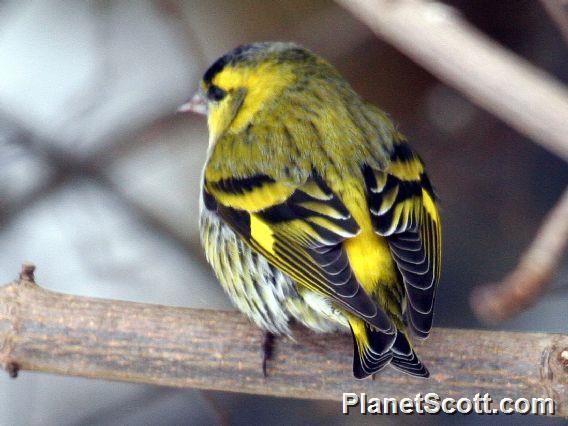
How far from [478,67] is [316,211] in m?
1.07

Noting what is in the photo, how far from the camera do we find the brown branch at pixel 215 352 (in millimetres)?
2764

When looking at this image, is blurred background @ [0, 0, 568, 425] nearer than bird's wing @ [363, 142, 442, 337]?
No

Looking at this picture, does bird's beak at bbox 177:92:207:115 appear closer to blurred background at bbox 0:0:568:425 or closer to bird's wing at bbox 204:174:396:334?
bird's wing at bbox 204:174:396:334

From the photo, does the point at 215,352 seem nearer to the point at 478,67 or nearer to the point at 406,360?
the point at 406,360

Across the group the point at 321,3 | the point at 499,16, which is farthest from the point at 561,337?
the point at 321,3

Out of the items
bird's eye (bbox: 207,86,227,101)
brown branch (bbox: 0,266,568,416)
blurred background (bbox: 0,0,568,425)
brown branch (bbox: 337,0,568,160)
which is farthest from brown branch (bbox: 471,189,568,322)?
blurred background (bbox: 0,0,568,425)

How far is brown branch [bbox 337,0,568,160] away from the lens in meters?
1.66

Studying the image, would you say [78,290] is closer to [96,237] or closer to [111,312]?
[96,237]

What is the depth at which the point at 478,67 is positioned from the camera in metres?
1.81

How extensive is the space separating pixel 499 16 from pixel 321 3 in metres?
0.90

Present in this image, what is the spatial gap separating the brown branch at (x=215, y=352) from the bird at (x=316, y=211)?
0.08 m

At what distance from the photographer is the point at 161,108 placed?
4.87m

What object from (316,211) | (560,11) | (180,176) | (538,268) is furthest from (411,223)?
(180,176)

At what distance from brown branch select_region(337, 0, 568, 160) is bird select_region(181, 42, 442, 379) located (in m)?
0.77
